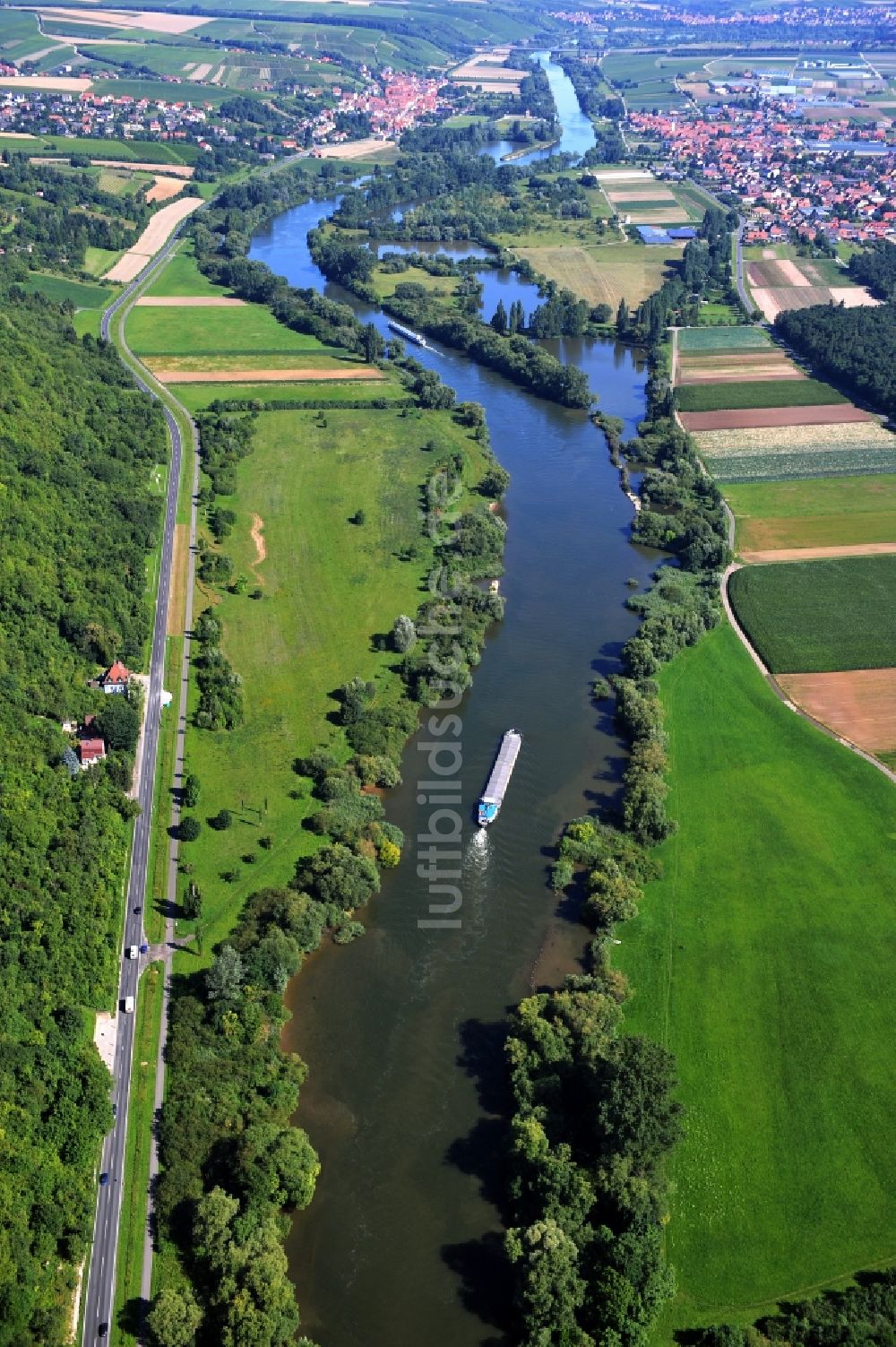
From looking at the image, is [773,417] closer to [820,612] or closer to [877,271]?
[820,612]

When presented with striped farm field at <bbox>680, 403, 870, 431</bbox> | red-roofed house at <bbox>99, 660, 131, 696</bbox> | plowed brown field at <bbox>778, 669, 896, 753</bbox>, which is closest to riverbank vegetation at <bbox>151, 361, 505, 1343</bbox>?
red-roofed house at <bbox>99, 660, 131, 696</bbox>

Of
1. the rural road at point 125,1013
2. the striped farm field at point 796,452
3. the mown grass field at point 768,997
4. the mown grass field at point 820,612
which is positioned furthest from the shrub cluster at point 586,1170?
the striped farm field at point 796,452

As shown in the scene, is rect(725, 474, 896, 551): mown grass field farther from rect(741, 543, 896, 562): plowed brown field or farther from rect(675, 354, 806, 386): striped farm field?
rect(675, 354, 806, 386): striped farm field

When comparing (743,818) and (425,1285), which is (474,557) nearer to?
(743,818)

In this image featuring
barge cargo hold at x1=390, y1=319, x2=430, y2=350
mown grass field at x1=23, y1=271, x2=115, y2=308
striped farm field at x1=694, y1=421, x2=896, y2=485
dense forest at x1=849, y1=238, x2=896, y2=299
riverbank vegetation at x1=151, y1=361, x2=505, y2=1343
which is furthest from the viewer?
dense forest at x1=849, y1=238, x2=896, y2=299

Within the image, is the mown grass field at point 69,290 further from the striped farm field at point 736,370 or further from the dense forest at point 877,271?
the dense forest at point 877,271

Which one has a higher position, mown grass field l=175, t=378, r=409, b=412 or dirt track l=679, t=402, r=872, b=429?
mown grass field l=175, t=378, r=409, b=412
